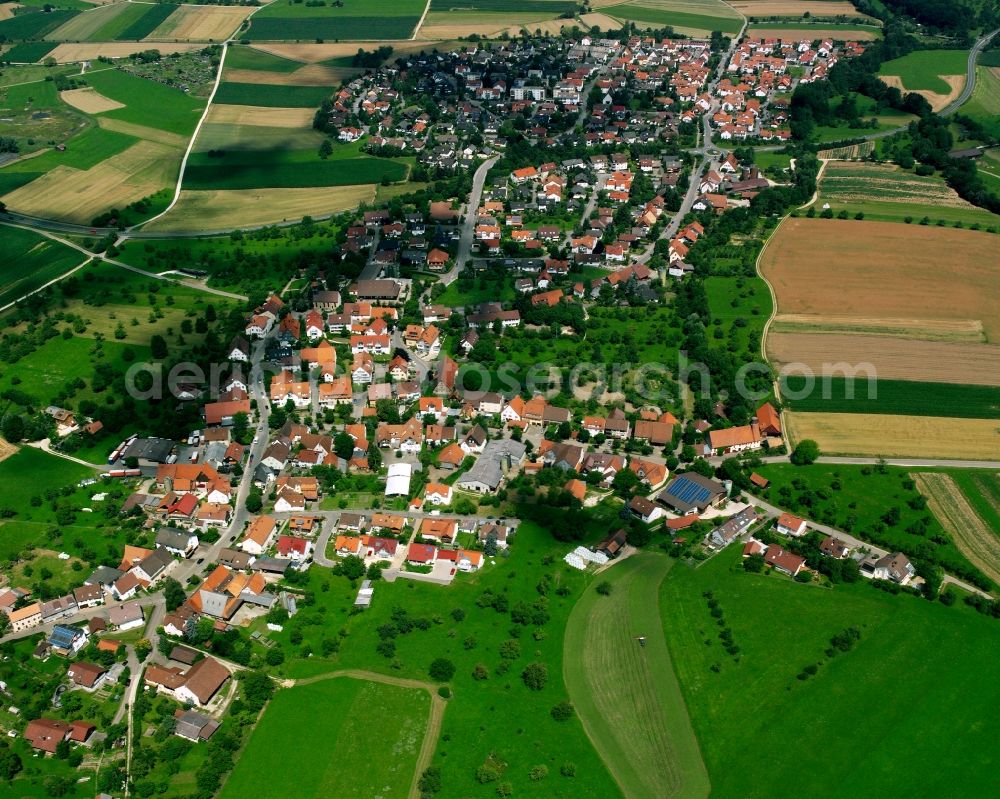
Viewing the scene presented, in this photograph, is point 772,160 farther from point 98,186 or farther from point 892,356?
point 98,186

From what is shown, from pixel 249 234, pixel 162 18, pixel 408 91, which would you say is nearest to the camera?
pixel 249 234

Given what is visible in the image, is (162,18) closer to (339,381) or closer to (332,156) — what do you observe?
(332,156)

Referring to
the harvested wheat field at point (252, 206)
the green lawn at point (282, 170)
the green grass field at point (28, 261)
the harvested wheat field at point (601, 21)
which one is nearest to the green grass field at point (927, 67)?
the harvested wheat field at point (601, 21)

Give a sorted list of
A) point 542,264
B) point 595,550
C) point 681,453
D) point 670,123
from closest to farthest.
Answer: point 595,550
point 681,453
point 542,264
point 670,123

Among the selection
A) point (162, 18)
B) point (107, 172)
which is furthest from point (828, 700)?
point (162, 18)

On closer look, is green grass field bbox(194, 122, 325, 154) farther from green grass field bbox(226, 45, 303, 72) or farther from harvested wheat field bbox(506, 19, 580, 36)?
harvested wheat field bbox(506, 19, 580, 36)

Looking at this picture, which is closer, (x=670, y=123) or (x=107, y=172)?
(x=107, y=172)

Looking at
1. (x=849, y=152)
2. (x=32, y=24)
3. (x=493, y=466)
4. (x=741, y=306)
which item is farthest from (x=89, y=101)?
(x=849, y=152)
